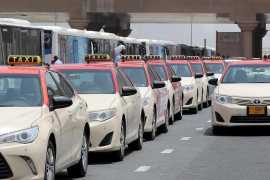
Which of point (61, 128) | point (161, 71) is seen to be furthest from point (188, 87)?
point (61, 128)

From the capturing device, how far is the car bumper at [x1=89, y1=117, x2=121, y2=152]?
45.0ft

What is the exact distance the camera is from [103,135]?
1373 cm

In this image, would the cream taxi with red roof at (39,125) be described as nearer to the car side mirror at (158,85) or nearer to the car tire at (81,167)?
the car tire at (81,167)

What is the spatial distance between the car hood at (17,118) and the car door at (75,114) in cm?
105

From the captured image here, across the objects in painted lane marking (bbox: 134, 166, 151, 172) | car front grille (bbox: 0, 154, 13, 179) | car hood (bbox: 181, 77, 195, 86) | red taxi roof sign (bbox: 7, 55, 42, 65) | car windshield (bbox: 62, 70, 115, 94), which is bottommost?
painted lane marking (bbox: 134, 166, 151, 172)

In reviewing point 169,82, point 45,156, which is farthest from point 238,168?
point 169,82

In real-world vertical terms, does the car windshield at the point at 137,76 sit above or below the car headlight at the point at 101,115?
above

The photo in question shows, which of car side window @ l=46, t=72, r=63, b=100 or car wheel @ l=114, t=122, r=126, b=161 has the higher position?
car side window @ l=46, t=72, r=63, b=100

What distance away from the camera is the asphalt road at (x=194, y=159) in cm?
1258

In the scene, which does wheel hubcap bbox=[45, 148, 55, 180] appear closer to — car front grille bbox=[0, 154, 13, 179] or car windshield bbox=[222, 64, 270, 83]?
car front grille bbox=[0, 154, 13, 179]

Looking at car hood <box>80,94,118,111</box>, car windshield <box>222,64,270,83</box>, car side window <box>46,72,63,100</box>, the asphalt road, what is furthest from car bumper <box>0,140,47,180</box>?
car windshield <box>222,64,270,83</box>

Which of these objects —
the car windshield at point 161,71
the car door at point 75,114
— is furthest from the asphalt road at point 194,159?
the car windshield at point 161,71

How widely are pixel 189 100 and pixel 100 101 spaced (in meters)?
12.8

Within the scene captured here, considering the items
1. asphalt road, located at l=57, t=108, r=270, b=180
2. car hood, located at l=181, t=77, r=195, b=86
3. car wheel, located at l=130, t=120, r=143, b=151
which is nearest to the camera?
asphalt road, located at l=57, t=108, r=270, b=180
